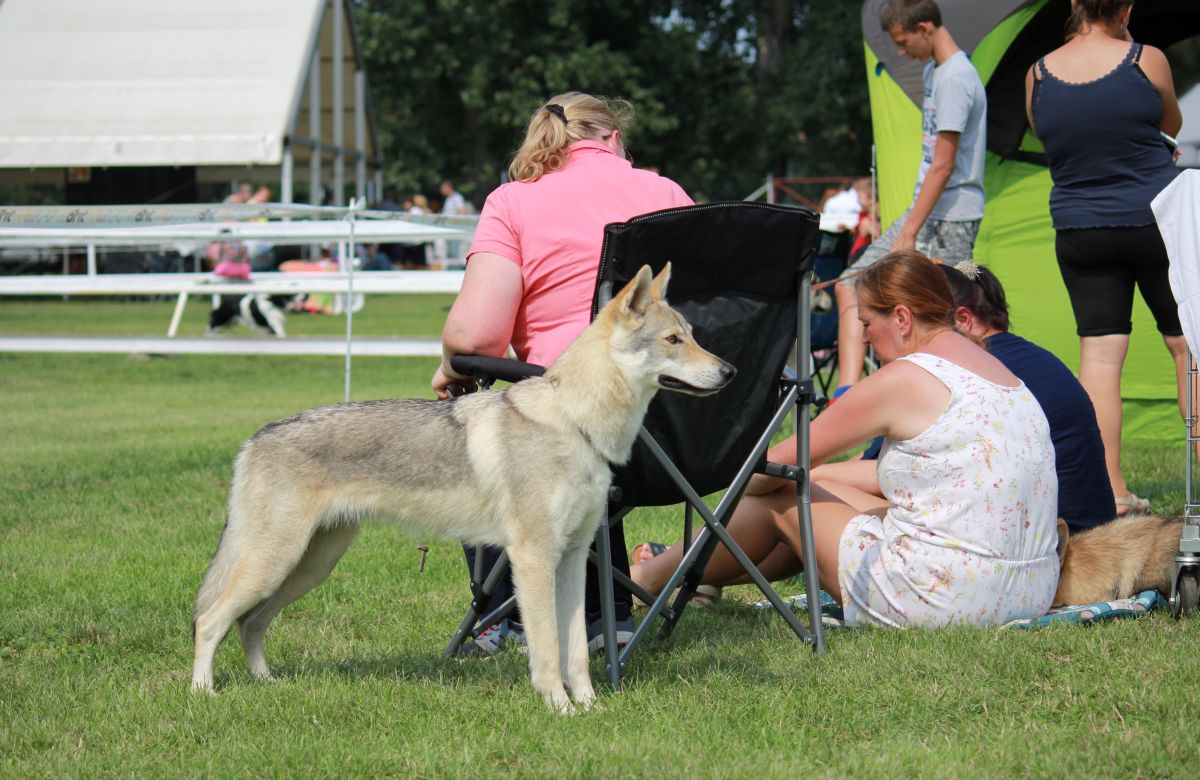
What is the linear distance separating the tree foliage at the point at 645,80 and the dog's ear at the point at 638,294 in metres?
30.8

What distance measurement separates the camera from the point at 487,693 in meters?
3.79

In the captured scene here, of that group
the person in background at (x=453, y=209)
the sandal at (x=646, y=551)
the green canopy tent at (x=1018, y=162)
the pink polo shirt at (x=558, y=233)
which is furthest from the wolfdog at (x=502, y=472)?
the person in background at (x=453, y=209)

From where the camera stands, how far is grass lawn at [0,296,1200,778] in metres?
3.16

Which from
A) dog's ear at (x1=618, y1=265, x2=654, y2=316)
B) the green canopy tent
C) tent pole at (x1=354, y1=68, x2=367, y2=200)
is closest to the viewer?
dog's ear at (x1=618, y1=265, x2=654, y2=316)

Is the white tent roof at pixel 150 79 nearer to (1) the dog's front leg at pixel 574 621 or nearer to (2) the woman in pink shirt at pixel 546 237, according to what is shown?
(2) the woman in pink shirt at pixel 546 237

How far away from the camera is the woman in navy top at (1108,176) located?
17.6ft

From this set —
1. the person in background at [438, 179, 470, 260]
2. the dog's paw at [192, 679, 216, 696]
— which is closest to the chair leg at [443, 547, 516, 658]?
the dog's paw at [192, 679, 216, 696]

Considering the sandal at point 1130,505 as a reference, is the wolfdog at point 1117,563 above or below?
above

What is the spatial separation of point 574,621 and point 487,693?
354 mm

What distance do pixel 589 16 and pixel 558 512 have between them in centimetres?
3530

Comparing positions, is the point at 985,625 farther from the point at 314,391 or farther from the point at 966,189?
the point at 314,391

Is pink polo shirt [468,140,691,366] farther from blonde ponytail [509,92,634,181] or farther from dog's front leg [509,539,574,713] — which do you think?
dog's front leg [509,539,574,713]

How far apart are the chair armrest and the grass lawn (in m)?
0.96

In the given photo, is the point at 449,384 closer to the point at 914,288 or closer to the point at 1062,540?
the point at 914,288
